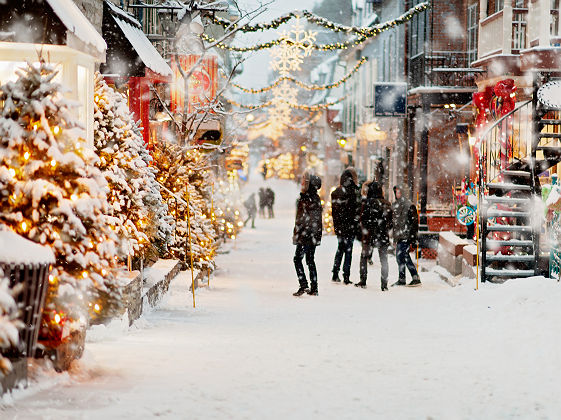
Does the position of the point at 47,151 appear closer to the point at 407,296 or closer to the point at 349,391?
the point at 349,391

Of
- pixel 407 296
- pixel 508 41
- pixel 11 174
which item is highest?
pixel 508 41

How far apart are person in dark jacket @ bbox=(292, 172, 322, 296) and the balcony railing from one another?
10.9m

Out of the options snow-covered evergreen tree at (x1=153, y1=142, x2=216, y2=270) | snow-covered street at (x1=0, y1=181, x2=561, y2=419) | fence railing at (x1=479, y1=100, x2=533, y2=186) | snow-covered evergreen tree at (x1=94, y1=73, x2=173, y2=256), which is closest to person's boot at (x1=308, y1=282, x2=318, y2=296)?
snow-covered street at (x1=0, y1=181, x2=561, y2=419)

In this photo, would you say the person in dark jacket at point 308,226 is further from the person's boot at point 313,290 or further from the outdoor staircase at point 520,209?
the outdoor staircase at point 520,209

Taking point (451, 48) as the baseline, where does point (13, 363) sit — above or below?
below

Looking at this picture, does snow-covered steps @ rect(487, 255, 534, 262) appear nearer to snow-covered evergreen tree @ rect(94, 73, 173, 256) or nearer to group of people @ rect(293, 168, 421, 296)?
group of people @ rect(293, 168, 421, 296)

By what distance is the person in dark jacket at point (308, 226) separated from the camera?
1335cm

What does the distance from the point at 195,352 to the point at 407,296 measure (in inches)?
266

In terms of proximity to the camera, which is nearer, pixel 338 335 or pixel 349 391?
pixel 349 391

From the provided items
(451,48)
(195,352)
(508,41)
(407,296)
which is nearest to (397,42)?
(451,48)

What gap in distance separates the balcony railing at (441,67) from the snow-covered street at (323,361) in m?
12.3

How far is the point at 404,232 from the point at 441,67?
10.4 metres

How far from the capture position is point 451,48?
2600 cm

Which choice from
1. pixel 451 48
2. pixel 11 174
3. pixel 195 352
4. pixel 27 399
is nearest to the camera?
pixel 27 399
